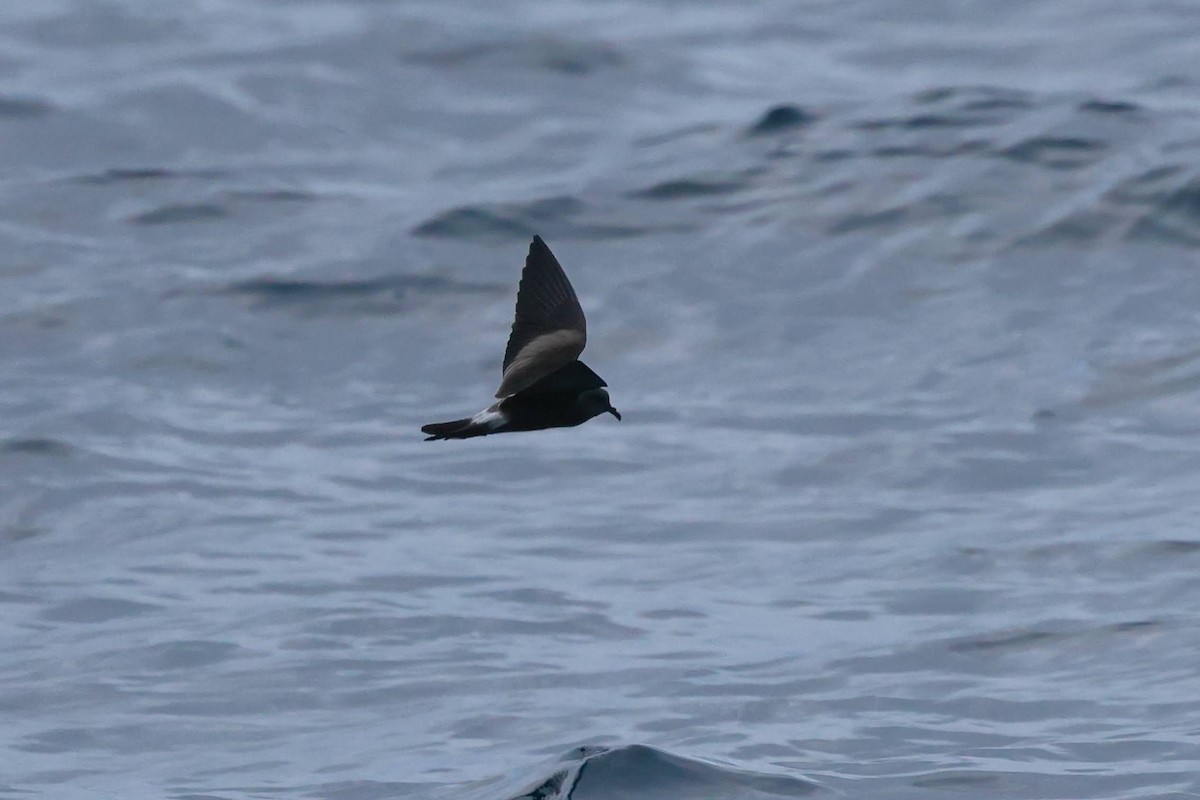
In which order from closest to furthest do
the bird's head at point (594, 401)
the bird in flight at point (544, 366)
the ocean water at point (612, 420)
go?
the bird in flight at point (544, 366)
the bird's head at point (594, 401)
the ocean water at point (612, 420)

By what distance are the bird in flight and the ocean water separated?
5.79 feet

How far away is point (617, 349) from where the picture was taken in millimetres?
16359

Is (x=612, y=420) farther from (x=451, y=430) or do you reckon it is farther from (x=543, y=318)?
(x=451, y=430)

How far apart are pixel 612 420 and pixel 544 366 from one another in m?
7.50

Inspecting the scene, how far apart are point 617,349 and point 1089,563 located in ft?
15.5

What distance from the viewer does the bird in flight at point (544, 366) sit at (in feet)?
26.3

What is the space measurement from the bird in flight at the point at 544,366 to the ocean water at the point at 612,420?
1.76 metres

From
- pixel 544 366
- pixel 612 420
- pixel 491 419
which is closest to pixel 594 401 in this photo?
pixel 544 366

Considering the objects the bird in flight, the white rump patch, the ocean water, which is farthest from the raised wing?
the ocean water

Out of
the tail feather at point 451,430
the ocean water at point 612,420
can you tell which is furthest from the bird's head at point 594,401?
the ocean water at point 612,420

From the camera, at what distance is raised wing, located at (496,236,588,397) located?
26.5 ft

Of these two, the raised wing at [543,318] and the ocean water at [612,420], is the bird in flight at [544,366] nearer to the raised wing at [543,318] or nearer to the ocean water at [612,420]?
the raised wing at [543,318]

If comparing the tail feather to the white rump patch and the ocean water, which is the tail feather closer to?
the white rump patch

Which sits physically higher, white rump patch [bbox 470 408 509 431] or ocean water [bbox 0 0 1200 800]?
white rump patch [bbox 470 408 509 431]
